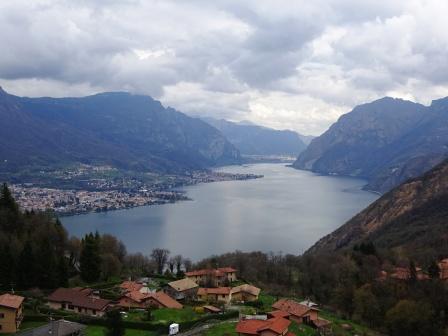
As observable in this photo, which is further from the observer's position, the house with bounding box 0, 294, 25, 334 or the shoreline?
the shoreline

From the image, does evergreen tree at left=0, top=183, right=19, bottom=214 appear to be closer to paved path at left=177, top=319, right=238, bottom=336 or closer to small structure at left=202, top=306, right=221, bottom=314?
small structure at left=202, top=306, right=221, bottom=314

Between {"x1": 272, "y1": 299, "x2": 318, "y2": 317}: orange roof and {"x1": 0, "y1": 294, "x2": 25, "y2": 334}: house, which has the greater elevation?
{"x1": 0, "y1": 294, "x2": 25, "y2": 334}: house

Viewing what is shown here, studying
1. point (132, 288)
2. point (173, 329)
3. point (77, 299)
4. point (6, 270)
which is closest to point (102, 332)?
point (173, 329)

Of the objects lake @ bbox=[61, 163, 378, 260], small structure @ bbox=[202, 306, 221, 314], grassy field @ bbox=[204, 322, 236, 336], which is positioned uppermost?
grassy field @ bbox=[204, 322, 236, 336]

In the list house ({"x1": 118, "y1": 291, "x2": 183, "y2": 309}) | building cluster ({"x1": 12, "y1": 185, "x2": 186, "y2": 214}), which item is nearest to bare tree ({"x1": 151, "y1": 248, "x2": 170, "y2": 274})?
house ({"x1": 118, "y1": 291, "x2": 183, "y2": 309})

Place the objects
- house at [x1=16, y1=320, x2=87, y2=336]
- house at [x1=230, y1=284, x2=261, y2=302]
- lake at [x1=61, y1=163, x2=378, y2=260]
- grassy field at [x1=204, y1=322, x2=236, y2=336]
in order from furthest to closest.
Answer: lake at [x1=61, y1=163, x2=378, y2=260] < house at [x1=230, y1=284, x2=261, y2=302] < grassy field at [x1=204, y1=322, x2=236, y2=336] < house at [x1=16, y1=320, x2=87, y2=336]
